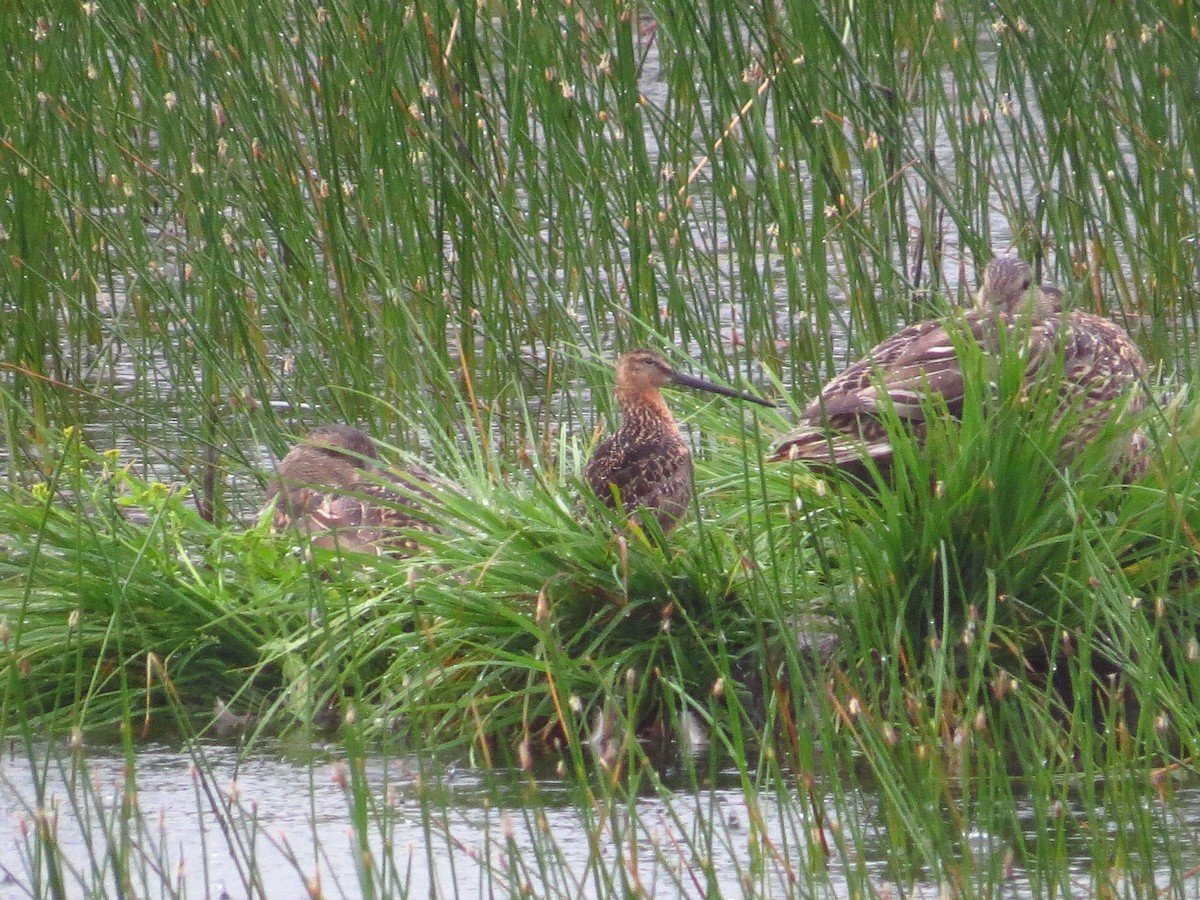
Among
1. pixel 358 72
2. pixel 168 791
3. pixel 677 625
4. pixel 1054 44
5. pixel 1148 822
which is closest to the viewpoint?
pixel 1148 822

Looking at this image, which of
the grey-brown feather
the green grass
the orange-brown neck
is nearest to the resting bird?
the green grass

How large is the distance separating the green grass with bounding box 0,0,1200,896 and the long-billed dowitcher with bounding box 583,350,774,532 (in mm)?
91

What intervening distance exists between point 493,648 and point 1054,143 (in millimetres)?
2895

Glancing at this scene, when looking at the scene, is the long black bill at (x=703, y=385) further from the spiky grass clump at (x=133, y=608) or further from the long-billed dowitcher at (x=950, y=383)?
the spiky grass clump at (x=133, y=608)

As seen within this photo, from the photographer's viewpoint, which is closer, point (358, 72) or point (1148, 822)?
point (1148, 822)

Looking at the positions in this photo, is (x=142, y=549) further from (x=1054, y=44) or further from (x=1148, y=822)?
(x=1054, y=44)

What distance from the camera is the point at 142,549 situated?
4691 millimetres

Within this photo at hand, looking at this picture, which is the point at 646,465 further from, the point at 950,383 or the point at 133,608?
the point at 133,608

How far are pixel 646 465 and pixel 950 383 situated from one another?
31.0 inches

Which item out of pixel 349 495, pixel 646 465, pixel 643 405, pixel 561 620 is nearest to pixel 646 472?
pixel 646 465

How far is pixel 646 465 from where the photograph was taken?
16.9ft

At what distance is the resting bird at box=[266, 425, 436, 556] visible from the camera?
499 centimetres

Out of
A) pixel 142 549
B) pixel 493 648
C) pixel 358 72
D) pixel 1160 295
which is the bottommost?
pixel 493 648

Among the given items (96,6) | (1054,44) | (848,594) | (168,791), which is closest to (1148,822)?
(848,594)
